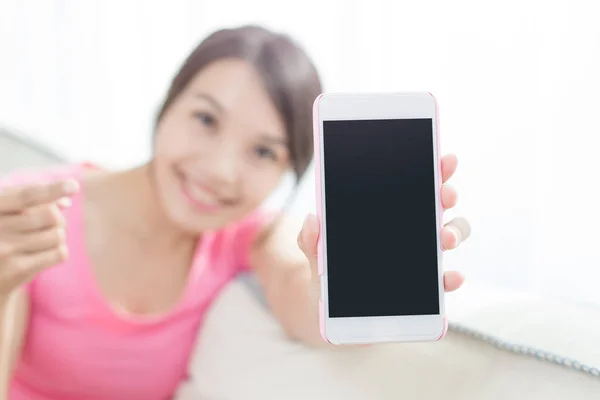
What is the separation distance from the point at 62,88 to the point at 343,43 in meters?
0.60

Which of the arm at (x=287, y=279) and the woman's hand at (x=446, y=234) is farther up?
the woman's hand at (x=446, y=234)

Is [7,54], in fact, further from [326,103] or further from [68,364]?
[326,103]

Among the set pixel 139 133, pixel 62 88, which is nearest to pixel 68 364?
pixel 139 133

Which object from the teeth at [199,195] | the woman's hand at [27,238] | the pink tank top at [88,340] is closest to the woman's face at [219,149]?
the teeth at [199,195]

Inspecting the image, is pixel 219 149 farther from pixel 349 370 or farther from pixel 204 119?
pixel 349 370

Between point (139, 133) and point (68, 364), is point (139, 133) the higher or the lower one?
the higher one

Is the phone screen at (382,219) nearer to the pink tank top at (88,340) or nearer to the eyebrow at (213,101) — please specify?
the eyebrow at (213,101)

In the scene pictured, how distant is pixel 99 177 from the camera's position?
2.81 ft

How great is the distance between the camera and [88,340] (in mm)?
782

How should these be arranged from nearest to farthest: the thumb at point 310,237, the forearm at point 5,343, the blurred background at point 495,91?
the thumb at point 310,237
the forearm at point 5,343
the blurred background at point 495,91

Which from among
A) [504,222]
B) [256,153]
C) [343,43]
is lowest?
[504,222]

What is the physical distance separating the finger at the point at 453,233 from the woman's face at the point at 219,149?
30cm

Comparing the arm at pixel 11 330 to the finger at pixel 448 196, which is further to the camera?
the arm at pixel 11 330

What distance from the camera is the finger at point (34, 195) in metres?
0.54
